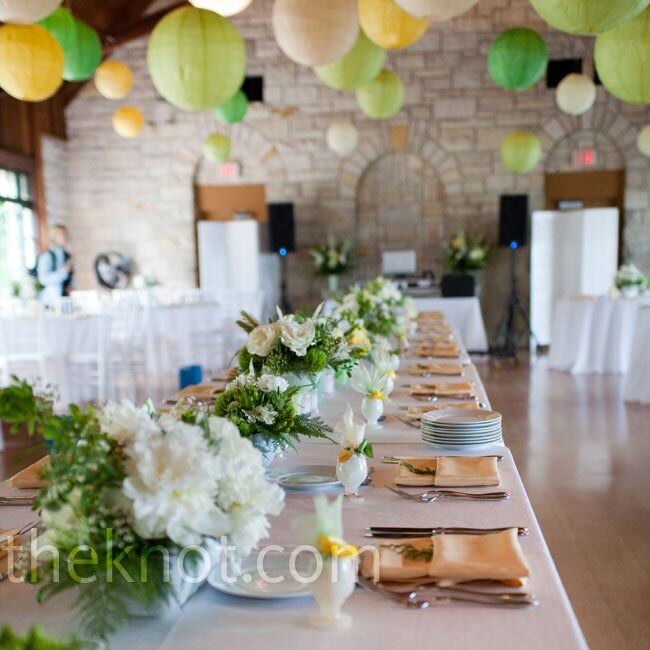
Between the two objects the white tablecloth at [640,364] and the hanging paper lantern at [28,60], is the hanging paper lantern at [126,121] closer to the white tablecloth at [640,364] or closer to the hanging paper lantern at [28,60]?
the hanging paper lantern at [28,60]

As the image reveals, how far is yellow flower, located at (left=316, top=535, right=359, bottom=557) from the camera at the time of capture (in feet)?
3.54

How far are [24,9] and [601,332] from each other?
6.79 meters

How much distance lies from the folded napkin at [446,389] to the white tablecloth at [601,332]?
556 centimetres

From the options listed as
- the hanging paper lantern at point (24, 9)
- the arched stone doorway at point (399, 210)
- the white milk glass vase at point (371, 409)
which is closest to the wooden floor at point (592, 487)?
the white milk glass vase at point (371, 409)

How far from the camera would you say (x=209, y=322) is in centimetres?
820

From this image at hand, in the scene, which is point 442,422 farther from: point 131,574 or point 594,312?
point 594,312

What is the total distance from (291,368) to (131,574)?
1.26 meters

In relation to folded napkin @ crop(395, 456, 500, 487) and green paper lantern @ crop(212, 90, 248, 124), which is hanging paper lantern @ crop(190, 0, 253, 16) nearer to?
folded napkin @ crop(395, 456, 500, 487)

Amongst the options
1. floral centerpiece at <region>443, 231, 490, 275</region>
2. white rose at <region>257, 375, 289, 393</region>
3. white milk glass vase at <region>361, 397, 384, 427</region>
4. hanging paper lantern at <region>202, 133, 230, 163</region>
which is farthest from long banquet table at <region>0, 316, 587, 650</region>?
floral centerpiece at <region>443, 231, 490, 275</region>

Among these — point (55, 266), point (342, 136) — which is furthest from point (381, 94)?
point (55, 266)

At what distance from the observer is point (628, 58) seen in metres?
3.75

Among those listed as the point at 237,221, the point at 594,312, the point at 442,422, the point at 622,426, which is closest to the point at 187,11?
the point at 442,422

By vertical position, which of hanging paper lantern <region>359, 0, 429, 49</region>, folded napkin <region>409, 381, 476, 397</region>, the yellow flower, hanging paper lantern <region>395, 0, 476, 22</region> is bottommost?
folded napkin <region>409, 381, 476, 397</region>

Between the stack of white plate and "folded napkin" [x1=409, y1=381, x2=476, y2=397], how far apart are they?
76 centimetres
